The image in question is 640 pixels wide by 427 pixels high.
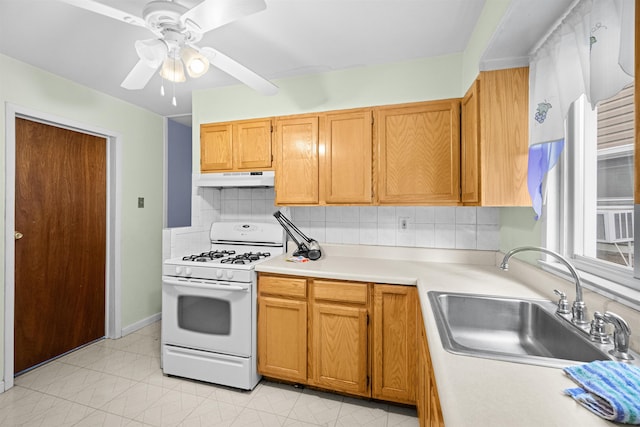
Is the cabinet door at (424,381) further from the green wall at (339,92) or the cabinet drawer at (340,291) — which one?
the green wall at (339,92)

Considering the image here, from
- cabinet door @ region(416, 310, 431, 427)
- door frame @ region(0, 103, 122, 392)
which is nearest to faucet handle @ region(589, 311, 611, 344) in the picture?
cabinet door @ region(416, 310, 431, 427)

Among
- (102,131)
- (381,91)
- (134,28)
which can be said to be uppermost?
(134,28)

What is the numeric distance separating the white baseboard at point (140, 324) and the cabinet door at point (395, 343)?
8.45 ft

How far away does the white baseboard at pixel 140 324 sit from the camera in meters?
2.97

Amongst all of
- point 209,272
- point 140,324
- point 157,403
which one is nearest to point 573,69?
point 209,272

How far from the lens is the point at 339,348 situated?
75.5 inches

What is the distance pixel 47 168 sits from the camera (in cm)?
240

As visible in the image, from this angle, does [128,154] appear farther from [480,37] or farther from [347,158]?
[480,37]

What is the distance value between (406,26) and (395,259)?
1603 millimetres

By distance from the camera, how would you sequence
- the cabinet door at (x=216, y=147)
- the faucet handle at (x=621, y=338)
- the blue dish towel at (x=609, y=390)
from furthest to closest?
the cabinet door at (x=216, y=147), the faucet handle at (x=621, y=338), the blue dish towel at (x=609, y=390)

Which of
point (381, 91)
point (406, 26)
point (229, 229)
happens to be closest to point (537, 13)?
point (406, 26)

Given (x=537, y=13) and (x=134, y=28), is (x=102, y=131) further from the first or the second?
(x=537, y=13)

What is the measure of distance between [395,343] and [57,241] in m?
2.85

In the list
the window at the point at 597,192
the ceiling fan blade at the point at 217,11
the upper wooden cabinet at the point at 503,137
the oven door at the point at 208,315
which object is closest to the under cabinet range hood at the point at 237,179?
the oven door at the point at 208,315
